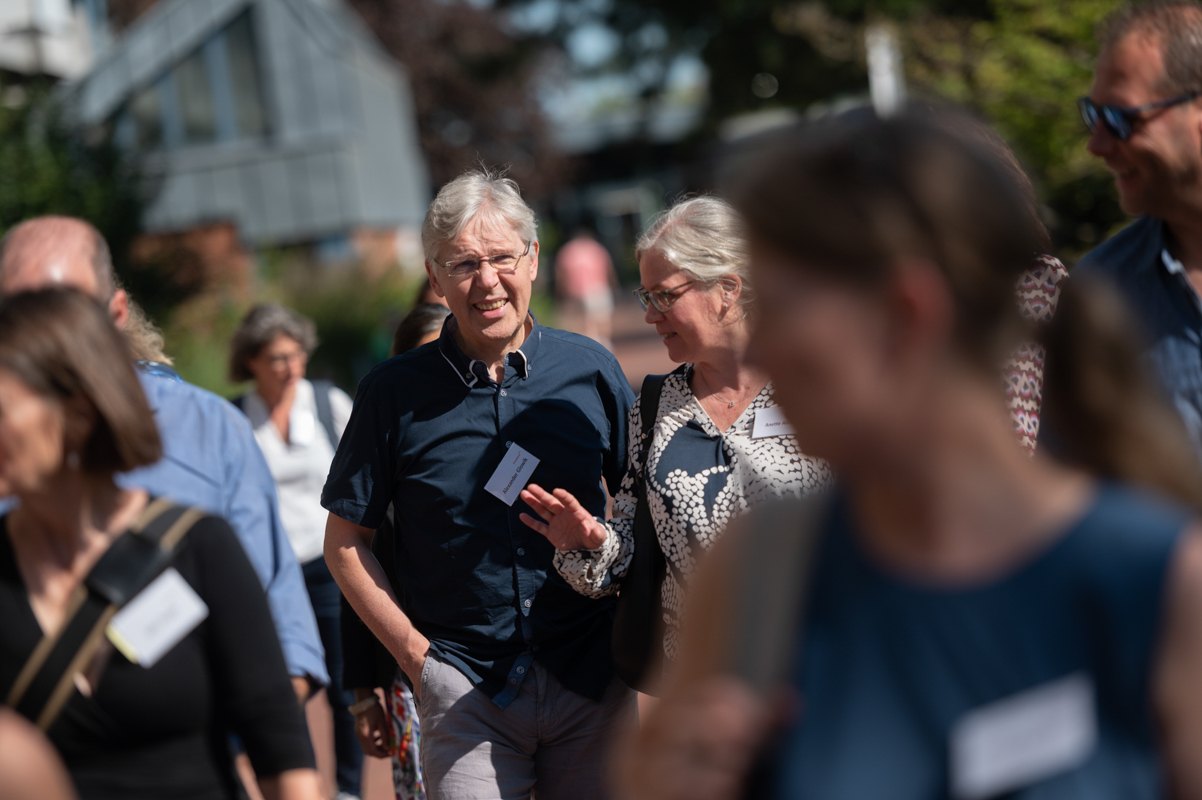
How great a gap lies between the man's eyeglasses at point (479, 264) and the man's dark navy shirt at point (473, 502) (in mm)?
211

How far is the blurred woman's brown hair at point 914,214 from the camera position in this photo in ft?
3.97

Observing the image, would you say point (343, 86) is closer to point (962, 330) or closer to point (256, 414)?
point (256, 414)

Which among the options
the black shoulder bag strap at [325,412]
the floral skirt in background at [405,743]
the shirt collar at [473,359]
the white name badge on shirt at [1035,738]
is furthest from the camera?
the black shoulder bag strap at [325,412]

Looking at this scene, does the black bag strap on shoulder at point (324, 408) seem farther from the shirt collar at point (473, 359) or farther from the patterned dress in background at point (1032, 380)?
the patterned dress in background at point (1032, 380)

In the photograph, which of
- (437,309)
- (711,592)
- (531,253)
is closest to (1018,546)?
(711,592)

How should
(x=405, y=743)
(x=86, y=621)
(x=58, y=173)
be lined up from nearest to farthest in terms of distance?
(x=86, y=621) < (x=405, y=743) < (x=58, y=173)

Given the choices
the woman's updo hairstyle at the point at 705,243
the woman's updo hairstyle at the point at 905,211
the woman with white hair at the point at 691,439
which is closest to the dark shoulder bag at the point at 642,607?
the woman with white hair at the point at 691,439

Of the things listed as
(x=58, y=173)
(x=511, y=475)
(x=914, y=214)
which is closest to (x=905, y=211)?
(x=914, y=214)

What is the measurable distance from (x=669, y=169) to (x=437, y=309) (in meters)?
37.6

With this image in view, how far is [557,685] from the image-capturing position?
308cm

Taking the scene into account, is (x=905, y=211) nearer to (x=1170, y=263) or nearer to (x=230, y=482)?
(x=1170, y=263)

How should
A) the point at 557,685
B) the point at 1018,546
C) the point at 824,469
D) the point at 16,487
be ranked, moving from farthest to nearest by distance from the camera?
the point at 557,685 < the point at 824,469 < the point at 16,487 < the point at 1018,546

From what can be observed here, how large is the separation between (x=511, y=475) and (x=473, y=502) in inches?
5.1

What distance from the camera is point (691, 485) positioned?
2.81 metres
